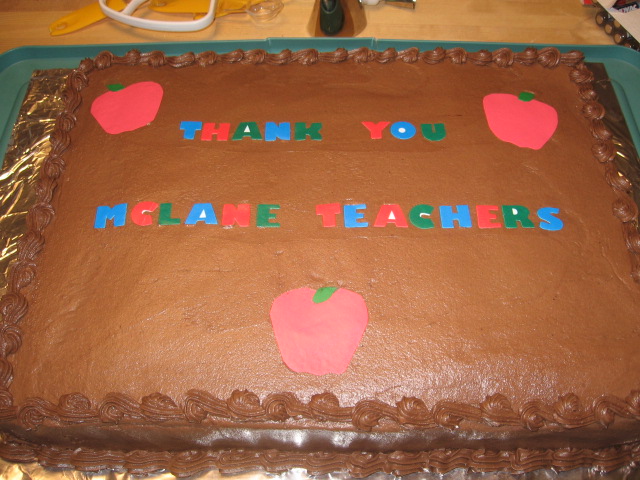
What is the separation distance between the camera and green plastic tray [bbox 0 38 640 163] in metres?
3.19

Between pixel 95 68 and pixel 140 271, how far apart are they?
135cm

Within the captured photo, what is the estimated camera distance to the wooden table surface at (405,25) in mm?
3463

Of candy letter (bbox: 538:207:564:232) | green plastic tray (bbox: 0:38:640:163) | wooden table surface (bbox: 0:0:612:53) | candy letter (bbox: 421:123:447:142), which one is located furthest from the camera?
wooden table surface (bbox: 0:0:612:53)

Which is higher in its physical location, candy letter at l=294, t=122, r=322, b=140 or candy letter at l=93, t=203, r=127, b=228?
candy letter at l=294, t=122, r=322, b=140

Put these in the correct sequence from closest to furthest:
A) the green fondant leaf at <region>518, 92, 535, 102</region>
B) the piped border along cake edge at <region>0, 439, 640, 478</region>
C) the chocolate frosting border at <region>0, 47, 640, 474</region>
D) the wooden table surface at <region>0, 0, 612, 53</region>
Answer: the chocolate frosting border at <region>0, 47, 640, 474</region> < the piped border along cake edge at <region>0, 439, 640, 478</region> < the green fondant leaf at <region>518, 92, 535, 102</region> < the wooden table surface at <region>0, 0, 612, 53</region>

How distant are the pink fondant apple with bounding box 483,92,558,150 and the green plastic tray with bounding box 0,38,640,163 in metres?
0.74

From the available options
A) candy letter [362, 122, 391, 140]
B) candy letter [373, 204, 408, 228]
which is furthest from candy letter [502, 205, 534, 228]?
candy letter [362, 122, 391, 140]

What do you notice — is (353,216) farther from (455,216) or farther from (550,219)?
(550,219)

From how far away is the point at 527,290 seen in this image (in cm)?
215

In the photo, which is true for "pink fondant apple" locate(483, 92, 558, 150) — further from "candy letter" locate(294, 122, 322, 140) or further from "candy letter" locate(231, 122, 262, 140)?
"candy letter" locate(231, 122, 262, 140)

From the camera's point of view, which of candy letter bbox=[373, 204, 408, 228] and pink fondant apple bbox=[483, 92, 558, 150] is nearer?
candy letter bbox=[373, 204, 408, 228]

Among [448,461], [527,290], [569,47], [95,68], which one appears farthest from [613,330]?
[95,68]

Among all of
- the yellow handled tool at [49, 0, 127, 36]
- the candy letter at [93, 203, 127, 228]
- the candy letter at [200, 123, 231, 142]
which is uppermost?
the yellow handled tool at [49, 0, 127, 36]

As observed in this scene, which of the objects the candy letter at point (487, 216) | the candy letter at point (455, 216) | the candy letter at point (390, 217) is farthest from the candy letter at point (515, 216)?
the candy letter at point (390, 217)
